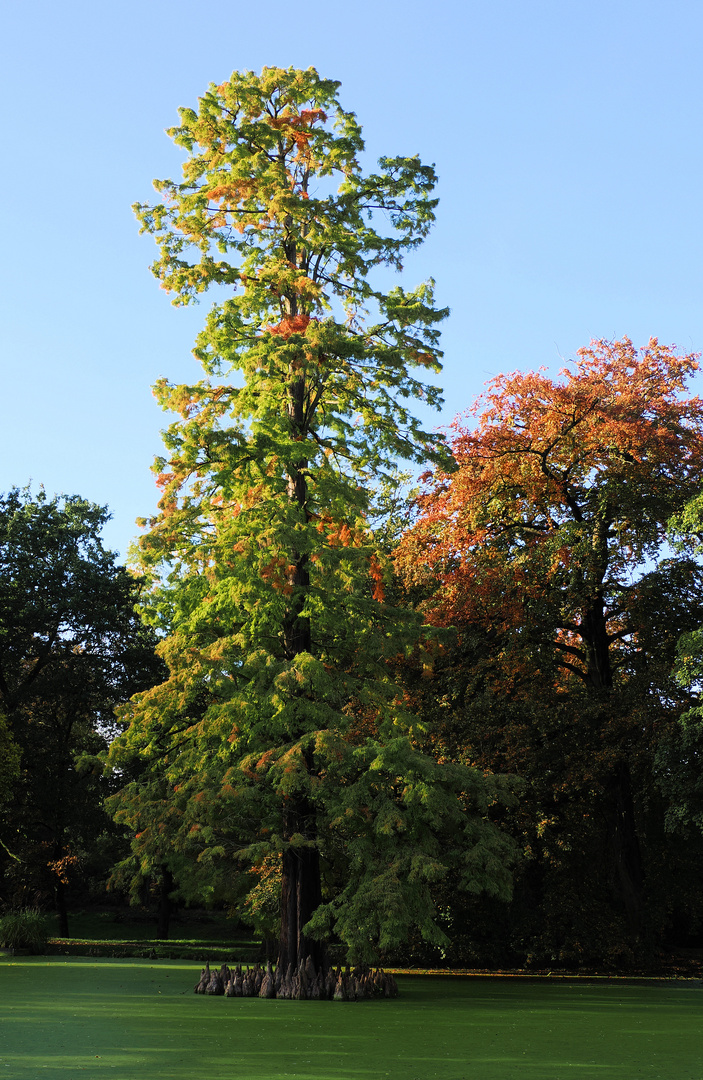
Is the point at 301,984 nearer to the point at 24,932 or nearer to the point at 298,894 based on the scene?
the point at 298,894

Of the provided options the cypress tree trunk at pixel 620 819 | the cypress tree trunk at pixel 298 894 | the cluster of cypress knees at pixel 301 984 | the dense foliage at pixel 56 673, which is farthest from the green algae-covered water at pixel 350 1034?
the dense foliage at pixel 56 673

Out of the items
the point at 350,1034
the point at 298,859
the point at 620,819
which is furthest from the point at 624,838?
the point at 350,1034

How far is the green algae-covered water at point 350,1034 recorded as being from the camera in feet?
24.9

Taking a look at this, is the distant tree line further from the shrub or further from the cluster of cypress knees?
the shrub

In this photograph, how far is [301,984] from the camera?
13805 mm

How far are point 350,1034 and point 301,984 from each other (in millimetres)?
4330

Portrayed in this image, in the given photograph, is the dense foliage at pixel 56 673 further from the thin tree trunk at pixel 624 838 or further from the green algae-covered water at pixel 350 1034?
the thin tree trunk at pixel 624 838

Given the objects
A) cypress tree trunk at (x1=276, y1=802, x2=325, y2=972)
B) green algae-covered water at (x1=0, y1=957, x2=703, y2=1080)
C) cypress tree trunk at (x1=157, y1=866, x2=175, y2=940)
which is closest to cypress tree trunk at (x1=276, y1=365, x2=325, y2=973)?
cypress tree trunk at (x1=276, y1=802, x2=325, y2=972)

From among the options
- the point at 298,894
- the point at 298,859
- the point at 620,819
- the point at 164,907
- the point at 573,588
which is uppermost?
the point at 573,588

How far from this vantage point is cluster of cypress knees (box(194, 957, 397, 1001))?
13.7 m

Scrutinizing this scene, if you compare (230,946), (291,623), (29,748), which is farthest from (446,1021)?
(29,748)

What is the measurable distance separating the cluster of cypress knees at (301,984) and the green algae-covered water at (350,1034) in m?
0.38

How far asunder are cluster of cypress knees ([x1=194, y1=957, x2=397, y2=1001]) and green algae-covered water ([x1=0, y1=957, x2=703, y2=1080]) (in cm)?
38

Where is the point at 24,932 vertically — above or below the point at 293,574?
below
